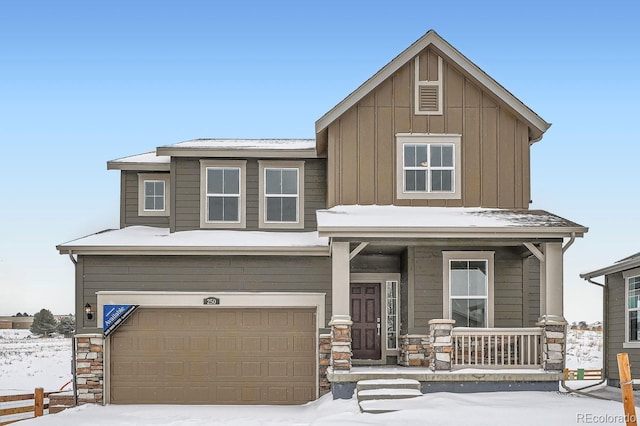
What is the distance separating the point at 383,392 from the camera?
47.0 feet

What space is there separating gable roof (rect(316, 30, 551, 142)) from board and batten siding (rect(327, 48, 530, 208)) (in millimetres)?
199

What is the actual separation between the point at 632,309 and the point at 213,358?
9.52m

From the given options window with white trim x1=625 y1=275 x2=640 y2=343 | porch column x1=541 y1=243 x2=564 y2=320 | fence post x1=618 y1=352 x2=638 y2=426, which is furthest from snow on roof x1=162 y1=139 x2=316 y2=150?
fence post x1=618 y1=352 x2=638 y2=426

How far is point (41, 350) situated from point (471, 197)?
32.4 meters

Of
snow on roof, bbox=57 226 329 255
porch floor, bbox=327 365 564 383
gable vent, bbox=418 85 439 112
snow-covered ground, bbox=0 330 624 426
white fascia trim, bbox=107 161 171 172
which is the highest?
gable vent, bbox=418 85 439 112

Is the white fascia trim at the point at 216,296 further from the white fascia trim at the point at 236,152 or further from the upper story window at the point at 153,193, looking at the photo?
the white fascia trim at the point at 236,152

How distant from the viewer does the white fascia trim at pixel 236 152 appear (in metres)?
18.6

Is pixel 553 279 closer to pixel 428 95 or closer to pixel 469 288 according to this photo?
pixel 469 288

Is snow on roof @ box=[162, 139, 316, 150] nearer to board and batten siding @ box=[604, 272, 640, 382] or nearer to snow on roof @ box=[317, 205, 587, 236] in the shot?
snow on roof @ box=[317, 205, 587, 236]

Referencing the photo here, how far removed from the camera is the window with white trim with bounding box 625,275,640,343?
18.6m

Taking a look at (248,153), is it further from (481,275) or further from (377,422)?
(377,422)

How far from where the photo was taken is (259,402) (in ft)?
58.5

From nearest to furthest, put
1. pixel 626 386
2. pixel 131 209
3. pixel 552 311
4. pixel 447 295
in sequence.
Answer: pixel 626 386 → pixel 552 311 → pixel 447 295 → pixel 131 209

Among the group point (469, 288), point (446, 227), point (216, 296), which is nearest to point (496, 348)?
point (469, 288)
